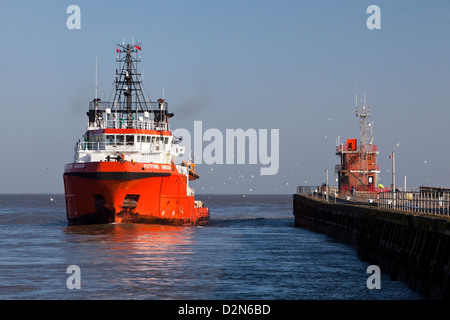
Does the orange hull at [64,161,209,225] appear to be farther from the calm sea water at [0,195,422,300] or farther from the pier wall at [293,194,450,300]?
the pier wall at [293,194,450,300]

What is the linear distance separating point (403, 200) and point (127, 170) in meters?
20.8

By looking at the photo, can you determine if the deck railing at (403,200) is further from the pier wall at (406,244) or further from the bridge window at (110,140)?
the bridge window at (110,140)

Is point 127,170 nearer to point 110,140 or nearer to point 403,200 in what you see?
point 110,140

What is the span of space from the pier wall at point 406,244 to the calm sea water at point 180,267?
64 cm

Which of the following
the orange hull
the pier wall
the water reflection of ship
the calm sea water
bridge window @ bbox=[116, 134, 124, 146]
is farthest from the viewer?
bridge window @ bbox=[116, 134, 124, 146]

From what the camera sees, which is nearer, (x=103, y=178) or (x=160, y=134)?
(x=103, y=178)

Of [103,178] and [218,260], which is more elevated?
[103,178]

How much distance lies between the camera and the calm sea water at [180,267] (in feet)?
75.4

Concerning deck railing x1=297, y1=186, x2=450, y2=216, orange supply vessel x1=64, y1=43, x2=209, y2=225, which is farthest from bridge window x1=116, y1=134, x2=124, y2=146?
deck railing x1=297, y1=186, x2=450, y2=216

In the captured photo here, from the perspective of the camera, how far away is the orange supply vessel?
46.6m

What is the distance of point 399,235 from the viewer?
87.6 feet

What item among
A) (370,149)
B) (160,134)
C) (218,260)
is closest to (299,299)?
(218,260)

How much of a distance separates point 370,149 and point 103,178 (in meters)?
41.8
